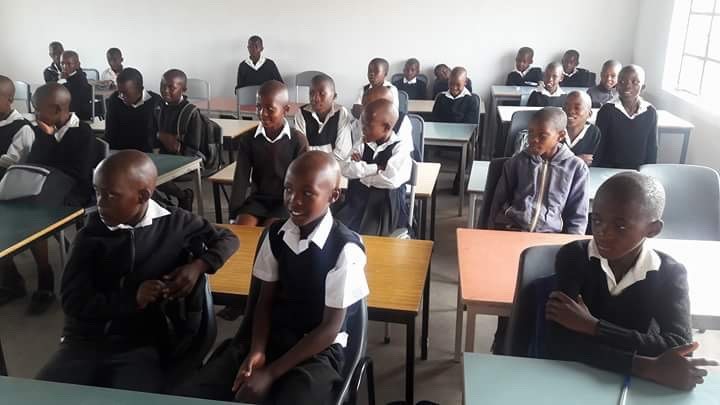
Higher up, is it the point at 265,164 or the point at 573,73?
the point at 573,73

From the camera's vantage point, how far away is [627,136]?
3502mm

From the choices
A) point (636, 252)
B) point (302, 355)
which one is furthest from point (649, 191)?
point (302, 355)

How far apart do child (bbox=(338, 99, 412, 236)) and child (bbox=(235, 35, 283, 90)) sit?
4011mm

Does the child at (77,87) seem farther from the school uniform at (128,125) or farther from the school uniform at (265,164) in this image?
the school uniform at (265,164)

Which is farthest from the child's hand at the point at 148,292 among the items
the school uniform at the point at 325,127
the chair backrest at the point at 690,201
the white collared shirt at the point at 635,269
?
the chair backrest at the point at 690,201

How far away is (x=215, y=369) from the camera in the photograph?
1473 millimetres

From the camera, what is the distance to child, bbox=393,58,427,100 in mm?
6125

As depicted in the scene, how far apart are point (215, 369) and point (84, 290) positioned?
423 millimetres

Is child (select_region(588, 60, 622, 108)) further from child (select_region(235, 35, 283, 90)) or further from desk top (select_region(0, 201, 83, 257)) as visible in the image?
desk top (select_region(0, 201, 83, 257))

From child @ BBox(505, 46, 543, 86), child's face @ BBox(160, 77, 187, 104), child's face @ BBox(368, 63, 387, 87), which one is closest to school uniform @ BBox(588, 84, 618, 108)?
child @ BBox(505, 46, 543, 86)

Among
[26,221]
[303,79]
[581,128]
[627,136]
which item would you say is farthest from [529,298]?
[303,79]

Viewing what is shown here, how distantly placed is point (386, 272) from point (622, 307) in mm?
729

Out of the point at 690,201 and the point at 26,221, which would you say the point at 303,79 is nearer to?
the point at 26,221

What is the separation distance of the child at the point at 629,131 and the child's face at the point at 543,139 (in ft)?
4.27
